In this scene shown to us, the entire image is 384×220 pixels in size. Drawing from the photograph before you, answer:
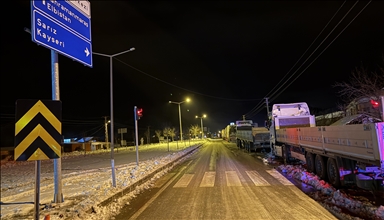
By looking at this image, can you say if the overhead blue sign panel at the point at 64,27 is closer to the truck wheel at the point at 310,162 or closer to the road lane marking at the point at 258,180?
the road lane marking at the point at 258,180

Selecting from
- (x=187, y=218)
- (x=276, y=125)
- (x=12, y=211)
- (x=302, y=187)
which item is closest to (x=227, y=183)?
(x=302, y=187)

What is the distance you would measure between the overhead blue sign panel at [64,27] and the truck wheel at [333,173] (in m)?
8.27

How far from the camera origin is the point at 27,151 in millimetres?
4359

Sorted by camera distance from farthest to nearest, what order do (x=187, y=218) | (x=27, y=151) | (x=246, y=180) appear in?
(x=246, y=180), (x=187, y=218), (x=27, y=151)

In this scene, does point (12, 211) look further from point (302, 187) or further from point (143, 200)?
point (302, 187)

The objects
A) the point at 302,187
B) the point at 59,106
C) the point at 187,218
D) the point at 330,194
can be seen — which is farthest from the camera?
the point at 302,187

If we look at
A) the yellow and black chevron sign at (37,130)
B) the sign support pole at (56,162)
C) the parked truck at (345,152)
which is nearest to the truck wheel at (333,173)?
the parked truck at (345,152)

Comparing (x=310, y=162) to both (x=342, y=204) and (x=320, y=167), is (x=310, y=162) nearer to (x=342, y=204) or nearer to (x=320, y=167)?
(x=320, y=167)

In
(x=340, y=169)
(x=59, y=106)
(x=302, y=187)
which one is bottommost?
(x=302, y=187)

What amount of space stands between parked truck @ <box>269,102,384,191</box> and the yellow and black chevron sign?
6.51 metres

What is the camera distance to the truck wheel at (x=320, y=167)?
9713 millimetres

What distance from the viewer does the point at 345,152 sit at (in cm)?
771

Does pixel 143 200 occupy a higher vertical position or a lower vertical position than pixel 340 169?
lower

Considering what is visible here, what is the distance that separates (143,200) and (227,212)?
2.71m
